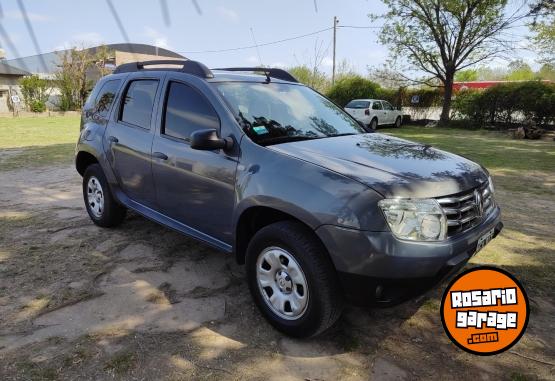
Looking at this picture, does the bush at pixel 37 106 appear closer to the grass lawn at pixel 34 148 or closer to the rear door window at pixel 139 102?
the grass lawn at pixel 34 148

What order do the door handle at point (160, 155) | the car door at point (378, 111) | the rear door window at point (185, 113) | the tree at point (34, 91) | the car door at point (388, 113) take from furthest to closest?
1. the tree at point (34, 91)
2. the car door at point (388, 113)
3. the car door at point (378, 111)
4. the door handle at point (160, 155)
5. the rear door window at point (185, 113)

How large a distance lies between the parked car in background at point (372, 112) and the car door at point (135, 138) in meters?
14.9

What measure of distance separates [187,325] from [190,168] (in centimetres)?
119

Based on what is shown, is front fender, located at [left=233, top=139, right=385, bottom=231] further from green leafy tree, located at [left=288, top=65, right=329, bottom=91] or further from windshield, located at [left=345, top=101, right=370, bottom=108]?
green leafy tree, located at [left=288, top=65, right=329, bottom=91]

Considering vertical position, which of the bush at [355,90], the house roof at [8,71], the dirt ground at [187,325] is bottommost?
the dirt ground at [187,325]

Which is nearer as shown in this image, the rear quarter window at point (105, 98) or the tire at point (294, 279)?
the tire at point (294, 279)

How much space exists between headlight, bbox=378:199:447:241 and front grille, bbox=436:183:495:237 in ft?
0.27

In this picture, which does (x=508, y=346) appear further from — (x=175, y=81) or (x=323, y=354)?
(x=175, y=81)

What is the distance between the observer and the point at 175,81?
3.63 metres

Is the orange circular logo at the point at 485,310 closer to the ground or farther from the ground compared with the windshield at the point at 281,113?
closer to the ground

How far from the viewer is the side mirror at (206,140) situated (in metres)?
2.88

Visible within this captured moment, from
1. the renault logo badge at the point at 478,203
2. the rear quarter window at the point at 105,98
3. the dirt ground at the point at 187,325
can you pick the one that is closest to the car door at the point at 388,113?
the dirt ground at the point at 187,325

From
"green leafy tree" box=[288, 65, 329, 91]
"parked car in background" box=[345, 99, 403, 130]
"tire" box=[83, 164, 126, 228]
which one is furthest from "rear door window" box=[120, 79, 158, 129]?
Answer: "green leafy tree" box=[288, 65, 329, 91]

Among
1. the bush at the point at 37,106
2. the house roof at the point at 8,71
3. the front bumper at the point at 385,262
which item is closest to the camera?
the front bumper at the point at 385,262
